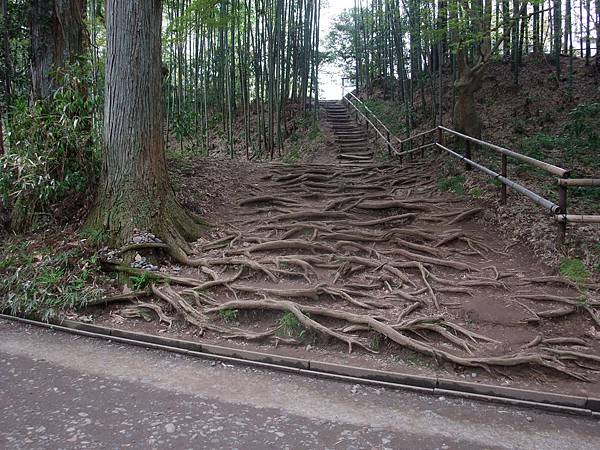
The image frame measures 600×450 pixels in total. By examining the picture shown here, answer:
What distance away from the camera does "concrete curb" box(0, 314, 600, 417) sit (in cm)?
337

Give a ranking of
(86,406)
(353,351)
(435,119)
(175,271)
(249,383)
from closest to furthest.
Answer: (86,406) < (249,383) < (353,351) < (175,271) < (435,119)

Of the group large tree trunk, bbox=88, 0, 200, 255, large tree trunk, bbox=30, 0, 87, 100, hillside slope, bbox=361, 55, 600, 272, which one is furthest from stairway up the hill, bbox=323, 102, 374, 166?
large tree trunk, bbox=88, 0, 200, 255

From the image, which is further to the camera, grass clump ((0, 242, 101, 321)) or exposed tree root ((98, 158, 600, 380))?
grass clump ((0, 242, 101, 321))

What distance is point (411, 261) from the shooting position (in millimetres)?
5848

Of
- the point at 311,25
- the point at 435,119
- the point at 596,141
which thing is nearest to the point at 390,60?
the point at 311,25

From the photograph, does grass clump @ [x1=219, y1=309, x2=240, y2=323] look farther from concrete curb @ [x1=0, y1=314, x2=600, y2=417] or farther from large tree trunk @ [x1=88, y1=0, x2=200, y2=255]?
large tree trunk @ [x1=88, y1=0, x2=200, y2=255]

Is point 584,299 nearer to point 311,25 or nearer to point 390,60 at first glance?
point 311,25

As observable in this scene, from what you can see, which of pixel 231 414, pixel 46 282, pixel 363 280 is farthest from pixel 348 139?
pixel 231 414

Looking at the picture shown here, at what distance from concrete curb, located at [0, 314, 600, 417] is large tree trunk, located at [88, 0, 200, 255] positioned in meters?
1.60

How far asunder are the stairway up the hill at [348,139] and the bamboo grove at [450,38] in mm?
1484

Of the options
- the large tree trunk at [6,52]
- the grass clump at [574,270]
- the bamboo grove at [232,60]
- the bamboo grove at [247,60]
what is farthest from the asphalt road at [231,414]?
the bamboo grove at [247,60]

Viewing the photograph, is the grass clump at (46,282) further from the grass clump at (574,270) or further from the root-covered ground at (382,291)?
the grass clump at (574,270)

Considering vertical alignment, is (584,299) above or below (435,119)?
below

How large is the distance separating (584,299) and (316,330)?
8.13 ft
